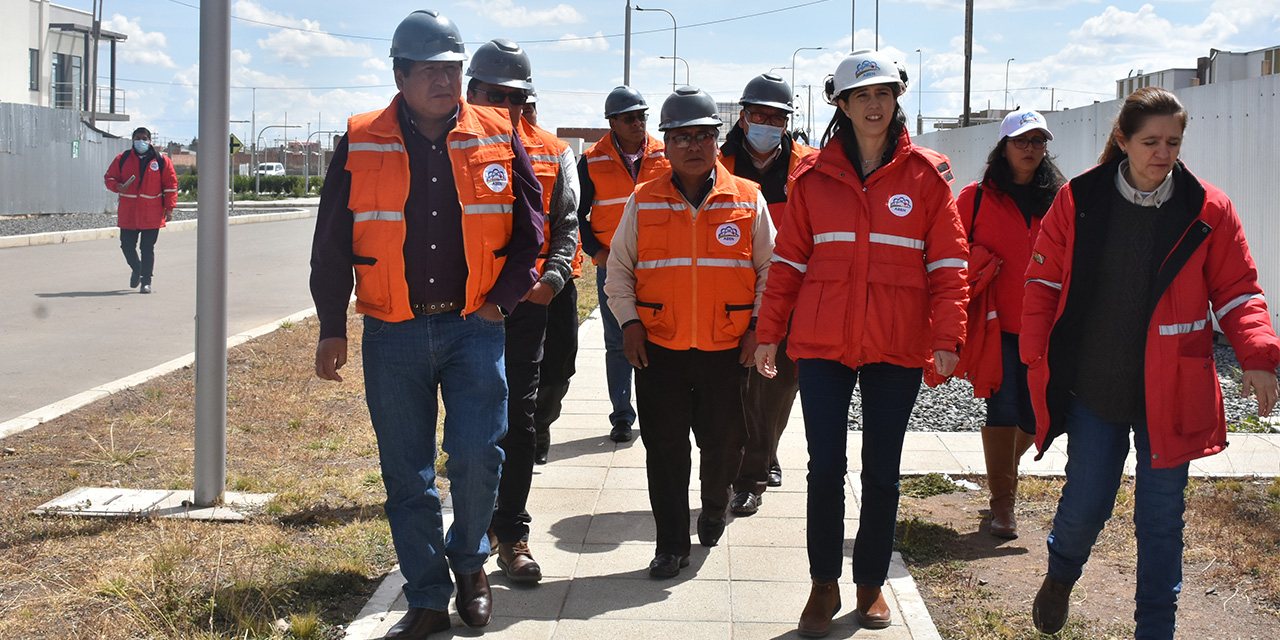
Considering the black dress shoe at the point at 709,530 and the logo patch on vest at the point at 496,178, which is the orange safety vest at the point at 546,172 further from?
the black dress shoe at the point at 709,530

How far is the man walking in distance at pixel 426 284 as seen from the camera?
4016 millimetres

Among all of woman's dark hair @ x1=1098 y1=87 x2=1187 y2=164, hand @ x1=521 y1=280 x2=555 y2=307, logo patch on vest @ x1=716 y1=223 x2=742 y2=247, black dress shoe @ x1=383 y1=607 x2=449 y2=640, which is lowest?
black dress shoe @ x1=383 y1=607 x2=449 y2=640

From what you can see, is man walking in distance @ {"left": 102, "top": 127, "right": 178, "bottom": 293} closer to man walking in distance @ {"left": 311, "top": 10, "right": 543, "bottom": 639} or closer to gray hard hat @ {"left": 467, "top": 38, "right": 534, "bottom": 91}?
gray hard hat @ {"left": 467, "top": 38, "right": 534, "bottom": 91}

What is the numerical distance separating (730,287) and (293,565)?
207 centimetres

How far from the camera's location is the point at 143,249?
1543 centimetres

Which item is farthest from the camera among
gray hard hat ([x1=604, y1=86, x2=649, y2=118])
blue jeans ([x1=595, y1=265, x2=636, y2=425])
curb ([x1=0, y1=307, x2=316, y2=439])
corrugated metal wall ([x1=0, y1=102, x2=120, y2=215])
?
corrugated metal wall ([x1=0, y1=102, x2=120, y2=215])

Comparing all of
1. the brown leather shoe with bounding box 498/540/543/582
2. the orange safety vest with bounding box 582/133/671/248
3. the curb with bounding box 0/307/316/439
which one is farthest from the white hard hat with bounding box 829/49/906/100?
the curb with bounding box 0/307/316/439

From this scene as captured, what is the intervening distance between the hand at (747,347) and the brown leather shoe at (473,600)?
1.37m

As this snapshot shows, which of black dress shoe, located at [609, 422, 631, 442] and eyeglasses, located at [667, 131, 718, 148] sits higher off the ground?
eyeglasses, located at [667, 131, 718, 148]

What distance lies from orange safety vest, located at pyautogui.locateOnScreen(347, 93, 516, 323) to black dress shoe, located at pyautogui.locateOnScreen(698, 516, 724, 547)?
1635 millimetres

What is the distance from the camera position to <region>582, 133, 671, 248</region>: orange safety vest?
6742 millimetres

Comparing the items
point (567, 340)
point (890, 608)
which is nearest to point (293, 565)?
point (567, 340)

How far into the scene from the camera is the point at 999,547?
5348mm

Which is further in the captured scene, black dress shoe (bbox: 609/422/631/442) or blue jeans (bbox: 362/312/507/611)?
black dress shoe (bbox: 609/422/631/442)
